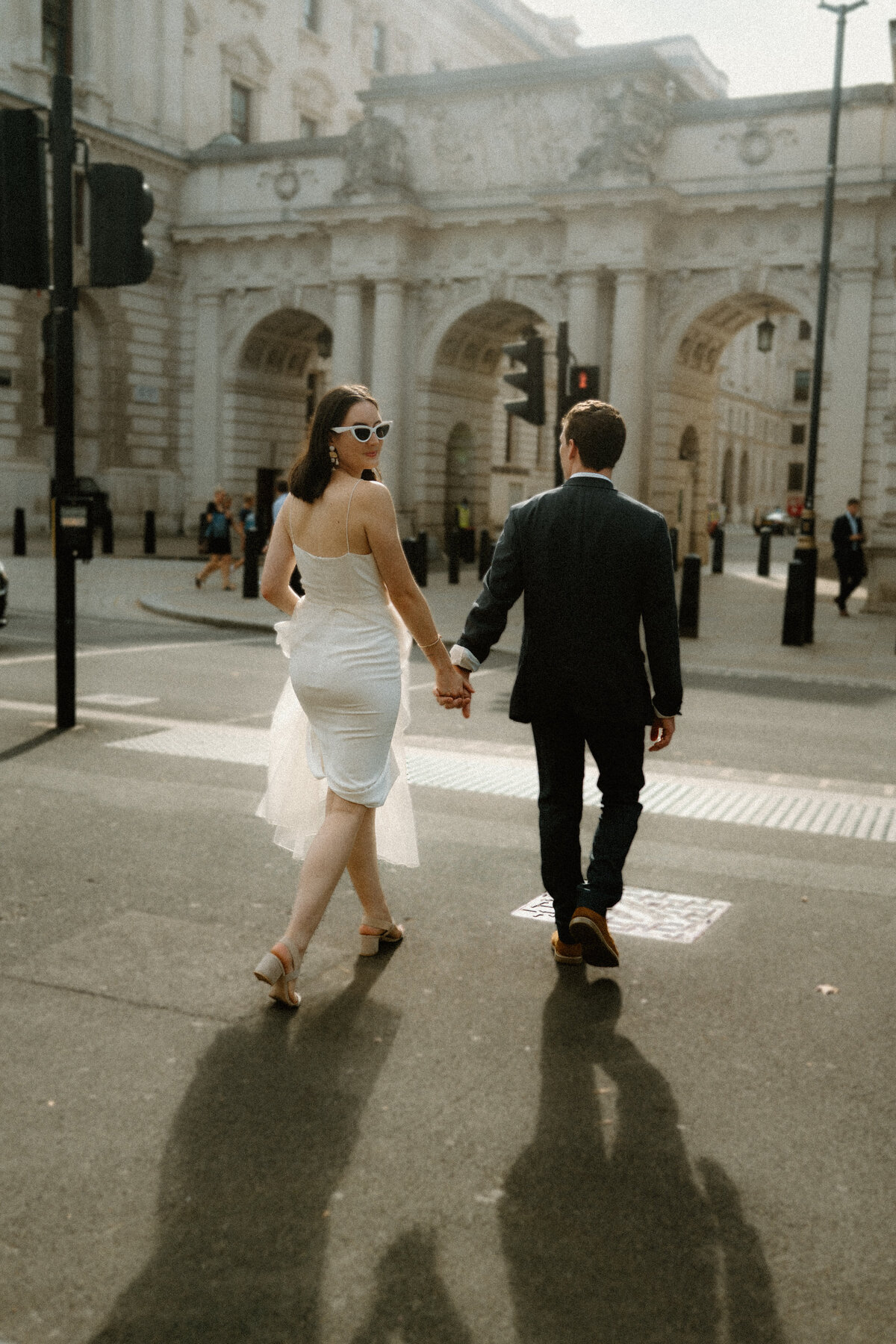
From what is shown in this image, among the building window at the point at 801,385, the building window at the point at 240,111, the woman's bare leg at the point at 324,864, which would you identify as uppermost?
the building window at the point at 240,111

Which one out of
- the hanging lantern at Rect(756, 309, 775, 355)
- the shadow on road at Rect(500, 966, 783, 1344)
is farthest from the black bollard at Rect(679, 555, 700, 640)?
the hanging lantern at Rect(756, 309, 775, 355)

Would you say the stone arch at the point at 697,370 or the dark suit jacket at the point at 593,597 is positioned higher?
the stone arch at the point at 697,370

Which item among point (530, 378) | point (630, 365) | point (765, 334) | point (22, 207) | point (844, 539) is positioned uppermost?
point (765, 334)

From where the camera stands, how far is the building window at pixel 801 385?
84000 millimetres

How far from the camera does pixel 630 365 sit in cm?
3127

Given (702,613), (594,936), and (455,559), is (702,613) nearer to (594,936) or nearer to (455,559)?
(455,559)

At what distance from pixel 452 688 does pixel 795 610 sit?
1229 centimetres

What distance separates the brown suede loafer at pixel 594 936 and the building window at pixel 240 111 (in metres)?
39.4

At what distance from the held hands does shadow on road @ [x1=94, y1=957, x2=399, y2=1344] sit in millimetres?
918

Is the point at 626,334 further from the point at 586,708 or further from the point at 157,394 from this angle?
the point at 586,708

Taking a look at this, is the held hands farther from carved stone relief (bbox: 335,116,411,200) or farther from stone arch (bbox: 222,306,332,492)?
stone arch (bbox: 222,306,332,492)

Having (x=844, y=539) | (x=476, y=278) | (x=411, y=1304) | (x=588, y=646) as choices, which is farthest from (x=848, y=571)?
(x=411, y=1304)

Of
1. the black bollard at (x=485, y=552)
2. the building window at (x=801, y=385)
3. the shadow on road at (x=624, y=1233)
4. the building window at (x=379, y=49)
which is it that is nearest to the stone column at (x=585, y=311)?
the black bollard at (x=485, y=552)

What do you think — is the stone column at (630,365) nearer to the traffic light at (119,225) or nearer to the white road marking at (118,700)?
the white road marking at (118,700)
